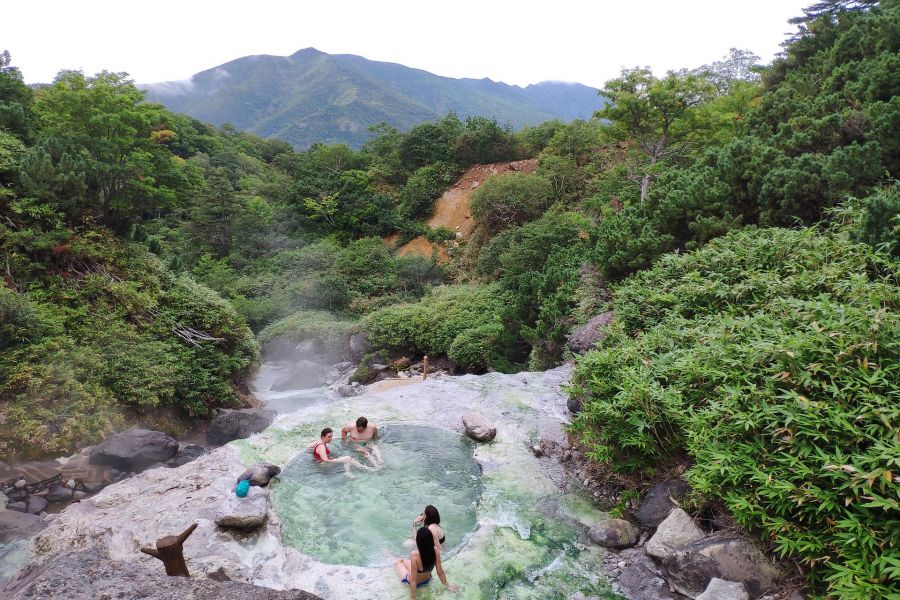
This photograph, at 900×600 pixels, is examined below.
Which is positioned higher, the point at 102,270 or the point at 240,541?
the point at 102,270

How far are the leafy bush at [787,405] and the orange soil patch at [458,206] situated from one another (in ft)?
63.6

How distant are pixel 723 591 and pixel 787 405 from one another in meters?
1.77

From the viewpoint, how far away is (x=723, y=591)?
400cm

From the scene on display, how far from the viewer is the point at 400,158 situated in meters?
32.4

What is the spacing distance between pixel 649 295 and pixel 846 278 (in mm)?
2895

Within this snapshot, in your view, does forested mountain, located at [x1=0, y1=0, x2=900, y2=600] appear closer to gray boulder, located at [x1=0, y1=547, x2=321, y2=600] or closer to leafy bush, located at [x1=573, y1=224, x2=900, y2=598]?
leafy bush, located at [x1=573, y1=224, x2=900, y2=598]

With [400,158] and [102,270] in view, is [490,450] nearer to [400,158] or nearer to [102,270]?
[102,270]

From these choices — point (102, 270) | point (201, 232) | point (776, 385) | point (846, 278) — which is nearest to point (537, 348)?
point (846, 278)

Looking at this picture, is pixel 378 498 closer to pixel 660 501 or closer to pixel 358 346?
pixel 660 501

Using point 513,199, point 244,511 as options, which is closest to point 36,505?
point 244,511

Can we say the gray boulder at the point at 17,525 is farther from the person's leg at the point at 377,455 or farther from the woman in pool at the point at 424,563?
the woman in pool at the point at 424,563

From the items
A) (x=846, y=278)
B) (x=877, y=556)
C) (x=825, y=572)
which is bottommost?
(x=825, y=572)

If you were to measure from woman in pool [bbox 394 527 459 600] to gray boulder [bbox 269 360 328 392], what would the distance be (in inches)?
488

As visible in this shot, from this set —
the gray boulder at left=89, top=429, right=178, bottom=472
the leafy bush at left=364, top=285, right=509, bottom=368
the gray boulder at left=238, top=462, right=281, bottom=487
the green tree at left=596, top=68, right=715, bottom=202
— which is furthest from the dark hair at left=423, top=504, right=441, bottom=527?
the green tree at left=596, top=68, right=715, bottom=202
